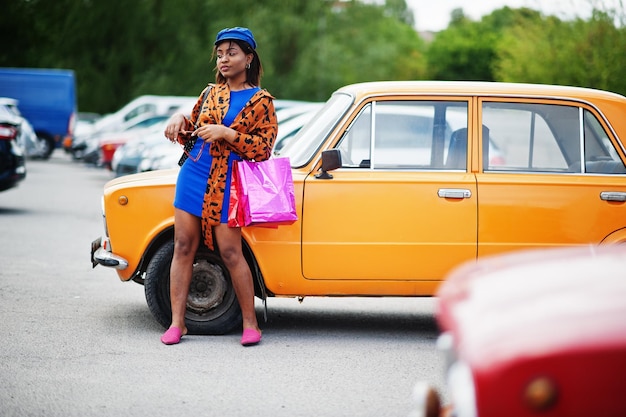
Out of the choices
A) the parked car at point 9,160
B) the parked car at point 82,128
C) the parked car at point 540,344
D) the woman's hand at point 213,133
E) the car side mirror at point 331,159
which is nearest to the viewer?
the parked car at point 540,344

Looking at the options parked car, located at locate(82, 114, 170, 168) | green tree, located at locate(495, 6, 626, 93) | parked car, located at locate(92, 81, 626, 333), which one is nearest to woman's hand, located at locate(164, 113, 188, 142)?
parked car, located at locate(92, 81, 626, 333)

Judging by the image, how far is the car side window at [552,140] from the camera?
6.94 meters

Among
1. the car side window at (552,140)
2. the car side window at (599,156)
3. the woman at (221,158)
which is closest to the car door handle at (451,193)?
the car side window at (552,140)

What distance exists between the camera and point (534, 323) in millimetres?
2752

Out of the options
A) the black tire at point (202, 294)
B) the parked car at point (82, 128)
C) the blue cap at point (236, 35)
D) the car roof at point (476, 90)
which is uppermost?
the blue cap at point (236, 35)

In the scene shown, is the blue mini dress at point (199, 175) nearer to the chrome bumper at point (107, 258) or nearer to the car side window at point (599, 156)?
the chrome bumper at point (107, 258)

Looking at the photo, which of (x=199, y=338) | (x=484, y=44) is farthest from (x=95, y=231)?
(x=484, y=44)

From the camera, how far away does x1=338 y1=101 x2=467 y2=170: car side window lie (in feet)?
22.7

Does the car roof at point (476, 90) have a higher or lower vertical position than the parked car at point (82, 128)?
higher

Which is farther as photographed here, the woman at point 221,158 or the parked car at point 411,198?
the parked car at point 411,198

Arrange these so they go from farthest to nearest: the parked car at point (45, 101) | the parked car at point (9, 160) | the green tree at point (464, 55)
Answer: the green tree at point (464, 55) < the parked car at point (45, 101) < the parked car at point (9, 160)

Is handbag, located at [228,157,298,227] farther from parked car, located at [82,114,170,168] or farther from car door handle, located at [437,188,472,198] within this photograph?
parked car, located at [82,114,170,168]

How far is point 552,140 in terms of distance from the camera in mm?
6984

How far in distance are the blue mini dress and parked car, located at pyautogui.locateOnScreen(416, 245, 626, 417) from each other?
11.6ft
